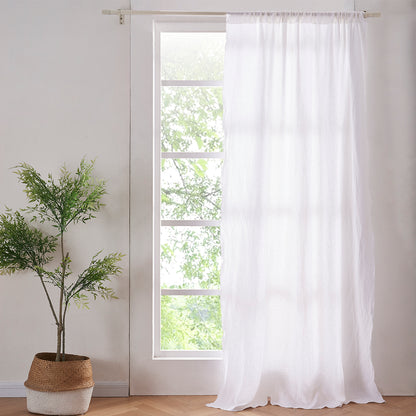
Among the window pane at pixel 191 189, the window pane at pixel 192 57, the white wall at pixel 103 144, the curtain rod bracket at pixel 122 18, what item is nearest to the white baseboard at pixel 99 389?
the white wall at pixel 103 144

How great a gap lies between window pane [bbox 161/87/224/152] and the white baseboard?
1.46 meters

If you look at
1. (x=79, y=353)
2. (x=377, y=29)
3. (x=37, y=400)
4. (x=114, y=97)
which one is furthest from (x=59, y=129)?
(x=377, y=29)

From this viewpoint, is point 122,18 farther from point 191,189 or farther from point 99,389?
point 99,389

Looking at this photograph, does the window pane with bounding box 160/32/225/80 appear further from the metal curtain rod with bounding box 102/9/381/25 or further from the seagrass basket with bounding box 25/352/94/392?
the seagrass basket with bounding box 25/352/94/392

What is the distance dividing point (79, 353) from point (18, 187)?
1058mm

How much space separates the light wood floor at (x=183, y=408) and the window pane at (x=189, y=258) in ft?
2.21

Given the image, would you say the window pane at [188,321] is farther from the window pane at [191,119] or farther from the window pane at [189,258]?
the window pane at [191,119]

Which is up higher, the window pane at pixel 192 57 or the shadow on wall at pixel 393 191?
the window pane at pixel 192 57

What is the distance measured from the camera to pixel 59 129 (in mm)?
2885

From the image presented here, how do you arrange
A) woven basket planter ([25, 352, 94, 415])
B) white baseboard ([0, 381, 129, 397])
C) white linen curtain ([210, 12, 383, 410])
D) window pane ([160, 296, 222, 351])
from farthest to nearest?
window pane ([160, 296, 222, 351]) → white baseboard ([0, 381, 129, 397]) → white linen curtain ([210, 12, 383, 410]) → woven basket planter ([25, 352, 94, 415])

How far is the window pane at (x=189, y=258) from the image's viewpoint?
3008mm

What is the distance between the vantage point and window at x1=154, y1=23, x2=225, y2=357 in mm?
2996

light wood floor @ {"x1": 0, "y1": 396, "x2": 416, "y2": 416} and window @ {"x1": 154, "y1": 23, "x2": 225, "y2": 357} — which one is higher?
window @ {"x1": 154, "y1": 23, "x2": 225, "y2": 357}

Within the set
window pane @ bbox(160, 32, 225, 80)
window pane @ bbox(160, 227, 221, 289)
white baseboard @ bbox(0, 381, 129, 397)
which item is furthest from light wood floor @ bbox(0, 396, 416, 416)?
window pane @ bbox(160, 32, 225, 80)
